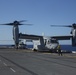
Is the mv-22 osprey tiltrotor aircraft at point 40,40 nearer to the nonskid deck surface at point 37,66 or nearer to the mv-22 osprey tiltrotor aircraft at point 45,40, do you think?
the mv-22 osprey tiltrotor aircraft at point 45,40

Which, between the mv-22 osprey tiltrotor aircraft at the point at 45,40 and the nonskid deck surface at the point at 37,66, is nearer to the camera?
the nonskid deck surface at the point at 37,66

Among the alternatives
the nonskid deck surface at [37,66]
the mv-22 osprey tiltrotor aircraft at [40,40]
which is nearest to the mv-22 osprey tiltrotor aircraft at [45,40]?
the mv-22 osprey tiltrotor aircraft at [40,40]

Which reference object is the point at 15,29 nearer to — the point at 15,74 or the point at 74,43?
the point at 74,43

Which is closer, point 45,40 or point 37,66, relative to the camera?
point 37,66

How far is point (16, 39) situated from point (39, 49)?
6485 mm

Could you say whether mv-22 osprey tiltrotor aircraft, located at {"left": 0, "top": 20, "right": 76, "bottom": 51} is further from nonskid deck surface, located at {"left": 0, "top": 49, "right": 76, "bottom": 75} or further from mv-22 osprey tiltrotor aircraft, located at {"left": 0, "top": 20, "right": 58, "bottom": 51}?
nonskid deck surface, located at {"left": 0, "top": 49, "right": 76, "bottom": 75}

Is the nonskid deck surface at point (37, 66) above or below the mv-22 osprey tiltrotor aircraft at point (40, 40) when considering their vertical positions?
below

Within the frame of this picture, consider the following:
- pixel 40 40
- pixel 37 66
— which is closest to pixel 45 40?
pixel 40 40

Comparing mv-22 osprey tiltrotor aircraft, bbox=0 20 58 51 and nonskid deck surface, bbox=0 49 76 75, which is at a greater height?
mv-22 osprey tiltrotor aircraft, bbox=0 20 58 51

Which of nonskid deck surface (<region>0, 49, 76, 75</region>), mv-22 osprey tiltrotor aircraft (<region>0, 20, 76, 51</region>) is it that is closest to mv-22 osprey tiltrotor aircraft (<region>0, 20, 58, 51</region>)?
mv-22 osprey tiltrotor aircraft (<region>0, 20, 76, 51</region>)

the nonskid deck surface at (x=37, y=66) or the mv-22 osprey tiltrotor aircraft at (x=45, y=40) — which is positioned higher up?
the mv-22 osprey tiltrotor aircraft at (x=45, y=40)

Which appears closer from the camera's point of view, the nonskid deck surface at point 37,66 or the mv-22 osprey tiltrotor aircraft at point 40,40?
the nonskid deck surface at point 37,66

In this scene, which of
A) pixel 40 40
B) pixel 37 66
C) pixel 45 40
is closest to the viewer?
pixel 37 66

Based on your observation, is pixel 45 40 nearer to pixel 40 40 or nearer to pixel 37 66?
pixel 40 40
